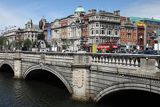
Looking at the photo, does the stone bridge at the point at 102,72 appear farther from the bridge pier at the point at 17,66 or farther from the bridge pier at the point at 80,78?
the bridge pier at the point at 17,66

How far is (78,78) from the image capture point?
32906 mm

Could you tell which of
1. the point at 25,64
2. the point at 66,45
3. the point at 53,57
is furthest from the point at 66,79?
the point at 66,45

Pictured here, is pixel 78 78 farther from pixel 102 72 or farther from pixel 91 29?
pixel 91 29

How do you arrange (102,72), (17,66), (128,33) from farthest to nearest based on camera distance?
(128,33) → (17,66) → (102,72)

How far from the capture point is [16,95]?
40781 millimetres

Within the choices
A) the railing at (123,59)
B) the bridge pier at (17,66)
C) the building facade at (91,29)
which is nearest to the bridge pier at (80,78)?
the railing at (123,59)

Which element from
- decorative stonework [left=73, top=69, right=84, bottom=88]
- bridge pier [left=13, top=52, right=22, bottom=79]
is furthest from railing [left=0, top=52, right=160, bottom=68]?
bridge pier [left=13, top=52, right=22, bottom=79]

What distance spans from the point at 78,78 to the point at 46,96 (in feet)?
28.4

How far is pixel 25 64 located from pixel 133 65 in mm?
29089

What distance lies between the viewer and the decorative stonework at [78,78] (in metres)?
32.3

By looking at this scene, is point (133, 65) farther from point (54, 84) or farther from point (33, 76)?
point (33, 76)

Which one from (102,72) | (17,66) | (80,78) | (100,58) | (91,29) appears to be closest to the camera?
(102,72)

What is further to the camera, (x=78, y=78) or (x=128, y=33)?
(x=128, y=33)

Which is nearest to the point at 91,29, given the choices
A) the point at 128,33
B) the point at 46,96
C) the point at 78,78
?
the point at 128,33
